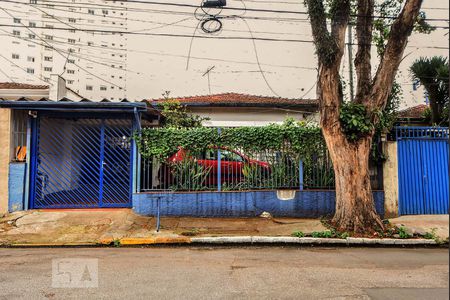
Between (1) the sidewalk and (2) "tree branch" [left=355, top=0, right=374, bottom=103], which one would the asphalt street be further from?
(2) "tree branch" [left=355, top=0, right=374, bottom=103]

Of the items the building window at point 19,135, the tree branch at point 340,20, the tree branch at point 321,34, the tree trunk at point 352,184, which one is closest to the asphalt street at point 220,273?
the tree trunk at point 352,184

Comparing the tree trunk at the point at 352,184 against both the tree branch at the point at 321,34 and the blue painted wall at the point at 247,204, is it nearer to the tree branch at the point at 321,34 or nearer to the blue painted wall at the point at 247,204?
the blue painted wall at the point at 247,204

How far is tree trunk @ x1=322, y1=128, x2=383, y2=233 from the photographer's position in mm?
7473

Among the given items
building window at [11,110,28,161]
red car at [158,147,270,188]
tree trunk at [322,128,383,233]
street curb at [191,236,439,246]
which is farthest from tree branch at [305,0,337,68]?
building window at [11,110,28,161]

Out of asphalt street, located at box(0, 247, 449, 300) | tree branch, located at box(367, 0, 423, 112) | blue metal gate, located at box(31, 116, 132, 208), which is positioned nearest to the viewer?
asphalt street, located at box(0, 247, 449, 300)

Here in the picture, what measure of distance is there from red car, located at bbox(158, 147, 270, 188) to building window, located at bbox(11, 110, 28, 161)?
12.9 feet

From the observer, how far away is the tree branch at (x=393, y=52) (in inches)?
277

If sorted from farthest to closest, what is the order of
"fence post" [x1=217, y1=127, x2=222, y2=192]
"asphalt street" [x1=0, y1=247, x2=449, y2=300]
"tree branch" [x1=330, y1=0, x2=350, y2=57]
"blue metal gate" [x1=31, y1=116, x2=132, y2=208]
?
1. "blue metal gate" [x1=31, y1=116, x2=132, y2=208]
2. "fence post" [x1=217, y1=127, x2=222, y2=192]
3. "tree branch" [x1=330, y1=0, x2=350, y2=57]
4. "asphalt street" [x1=0, y1=247, x2=449, y2=300]

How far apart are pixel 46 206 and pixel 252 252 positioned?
6146 millimetres

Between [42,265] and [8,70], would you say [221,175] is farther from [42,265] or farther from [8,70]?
[8,70]

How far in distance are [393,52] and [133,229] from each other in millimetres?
7243

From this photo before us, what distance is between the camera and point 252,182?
9031mm

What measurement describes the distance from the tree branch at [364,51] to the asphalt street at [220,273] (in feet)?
12.5

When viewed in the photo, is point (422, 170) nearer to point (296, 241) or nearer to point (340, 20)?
point (296, 241)
